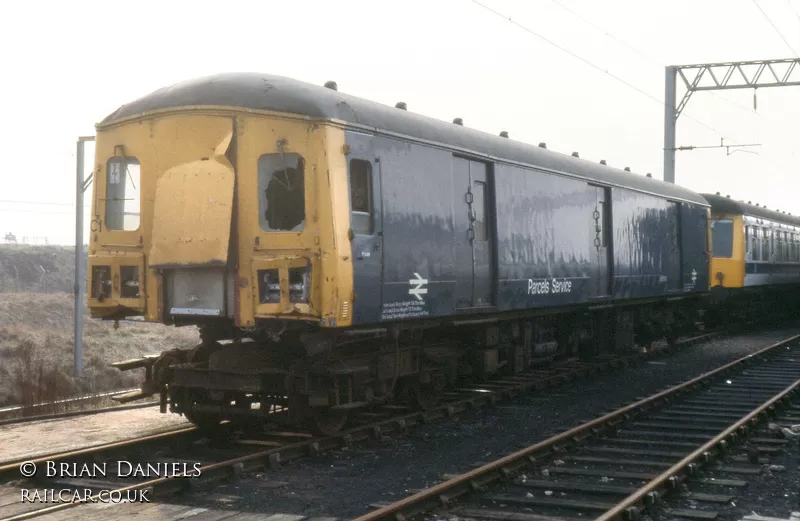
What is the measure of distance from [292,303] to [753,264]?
20240 mm

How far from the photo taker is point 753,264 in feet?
84.1

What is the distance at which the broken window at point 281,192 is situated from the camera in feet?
28.6

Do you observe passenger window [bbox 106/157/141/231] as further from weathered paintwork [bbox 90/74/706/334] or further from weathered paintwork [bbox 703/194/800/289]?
weathered paintwork [bbox 703/194/800/289]

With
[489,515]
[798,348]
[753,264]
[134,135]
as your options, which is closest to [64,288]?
[753,264]

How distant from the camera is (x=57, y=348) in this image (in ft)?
69.5

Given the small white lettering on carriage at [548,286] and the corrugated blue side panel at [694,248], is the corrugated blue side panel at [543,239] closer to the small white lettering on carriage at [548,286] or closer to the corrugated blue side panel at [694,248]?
the small white lettering on carriage at [548,286]

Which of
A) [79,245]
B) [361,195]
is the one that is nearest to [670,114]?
[79,245]

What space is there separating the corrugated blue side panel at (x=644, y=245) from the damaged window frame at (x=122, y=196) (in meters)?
9.09

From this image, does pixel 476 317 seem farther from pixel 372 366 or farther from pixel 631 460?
pixel 631 460

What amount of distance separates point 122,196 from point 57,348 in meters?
12.9

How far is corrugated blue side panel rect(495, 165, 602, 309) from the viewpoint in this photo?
12.1 meters

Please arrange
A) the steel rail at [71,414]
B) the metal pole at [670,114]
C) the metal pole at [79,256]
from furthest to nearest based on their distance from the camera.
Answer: the metal pole at [670,114]
the metal pole at [79,256]
the steel rail at [71,414]

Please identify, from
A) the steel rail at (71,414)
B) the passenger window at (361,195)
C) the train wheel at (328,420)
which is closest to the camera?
the passenger window at (361,195)

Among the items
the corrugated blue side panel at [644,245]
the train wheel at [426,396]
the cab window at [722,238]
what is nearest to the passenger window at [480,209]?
the train wheel at [426,396]
